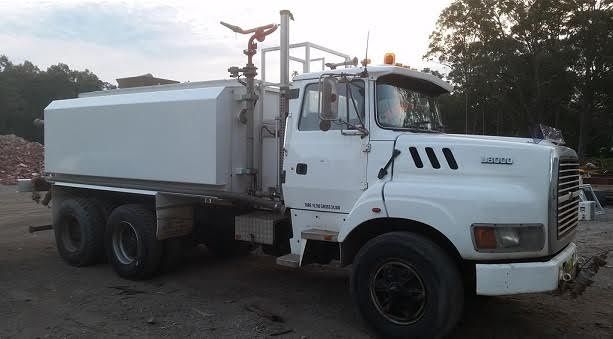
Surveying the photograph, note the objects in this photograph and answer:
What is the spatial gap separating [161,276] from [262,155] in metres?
2.47

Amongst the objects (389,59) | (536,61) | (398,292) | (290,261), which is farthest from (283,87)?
(536,61)

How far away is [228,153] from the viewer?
6.65 meters

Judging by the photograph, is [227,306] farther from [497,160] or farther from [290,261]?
[497,160]

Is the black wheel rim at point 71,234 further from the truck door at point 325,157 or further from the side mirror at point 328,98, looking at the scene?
the side mirror at point 328,98

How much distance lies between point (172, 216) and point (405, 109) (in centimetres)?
351

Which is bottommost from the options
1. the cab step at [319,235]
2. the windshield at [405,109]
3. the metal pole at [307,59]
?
the cab step at [319,235]

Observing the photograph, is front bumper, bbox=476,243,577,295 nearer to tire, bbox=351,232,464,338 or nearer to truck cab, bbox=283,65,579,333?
truck cab, bbox=283,65,579,333

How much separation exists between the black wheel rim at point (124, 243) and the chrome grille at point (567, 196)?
5519 millimetres

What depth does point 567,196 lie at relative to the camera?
5.04 meters

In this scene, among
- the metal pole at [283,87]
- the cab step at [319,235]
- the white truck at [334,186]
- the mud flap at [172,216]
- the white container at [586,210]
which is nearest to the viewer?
the white truck at [334,186]

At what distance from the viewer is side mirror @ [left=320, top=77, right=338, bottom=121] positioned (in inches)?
209

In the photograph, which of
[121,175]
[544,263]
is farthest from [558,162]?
[121,175]

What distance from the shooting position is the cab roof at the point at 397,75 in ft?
17.8

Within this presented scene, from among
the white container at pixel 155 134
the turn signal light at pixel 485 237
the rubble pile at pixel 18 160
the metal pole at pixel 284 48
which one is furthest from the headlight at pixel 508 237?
the rubble pile at pixel 18 160
